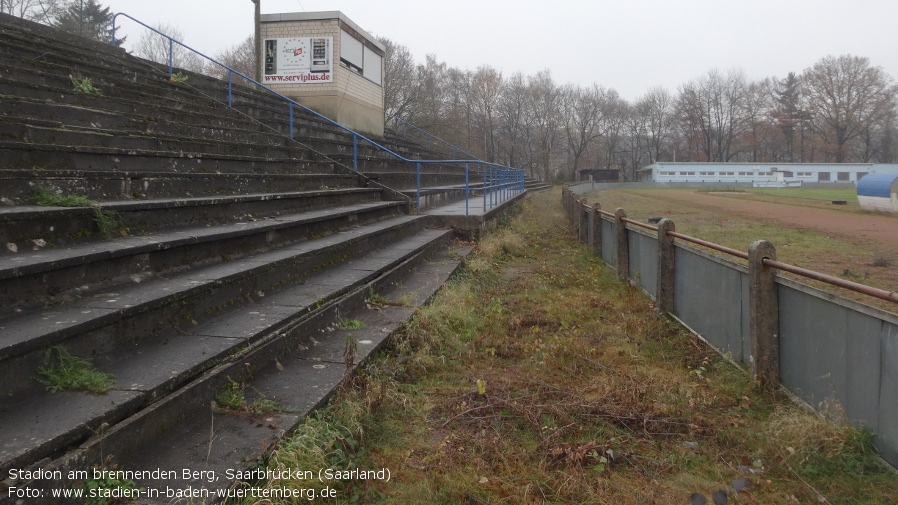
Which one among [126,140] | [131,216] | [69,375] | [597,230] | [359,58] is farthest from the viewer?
[359,58]

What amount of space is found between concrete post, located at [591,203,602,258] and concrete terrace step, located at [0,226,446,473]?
6.68 meters

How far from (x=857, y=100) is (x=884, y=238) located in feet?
233

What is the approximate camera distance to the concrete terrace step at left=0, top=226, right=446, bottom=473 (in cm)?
244

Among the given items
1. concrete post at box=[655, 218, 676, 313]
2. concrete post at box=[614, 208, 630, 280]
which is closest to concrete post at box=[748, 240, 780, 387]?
concrete post at box=[655, 218, 676, 313]

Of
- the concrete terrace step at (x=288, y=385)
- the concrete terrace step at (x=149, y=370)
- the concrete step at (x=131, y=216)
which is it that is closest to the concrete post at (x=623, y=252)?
the concrete terrace step at (x=288, y=385)

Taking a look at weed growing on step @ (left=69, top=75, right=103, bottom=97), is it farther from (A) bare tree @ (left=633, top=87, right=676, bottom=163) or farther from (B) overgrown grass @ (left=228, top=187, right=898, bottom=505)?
(A) bare tree @ (left=633, top=87, right=676, bottom=163)

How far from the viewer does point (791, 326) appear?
4.09 metres

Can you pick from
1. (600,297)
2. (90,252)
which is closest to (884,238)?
(600,297)

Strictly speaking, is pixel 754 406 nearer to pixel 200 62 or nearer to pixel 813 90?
pixel 200 62

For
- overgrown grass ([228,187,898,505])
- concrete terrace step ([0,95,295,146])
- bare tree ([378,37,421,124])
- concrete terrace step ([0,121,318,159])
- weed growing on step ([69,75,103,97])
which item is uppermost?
bare tree ([378,37,421,124])

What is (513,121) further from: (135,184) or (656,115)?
(135,184)

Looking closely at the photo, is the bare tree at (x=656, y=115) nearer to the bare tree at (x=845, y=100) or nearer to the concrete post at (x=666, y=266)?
the bare tree at (x=845, y=100)

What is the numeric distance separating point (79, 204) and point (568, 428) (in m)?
3.77

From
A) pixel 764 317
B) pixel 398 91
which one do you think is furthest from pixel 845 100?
pixel 764 317
